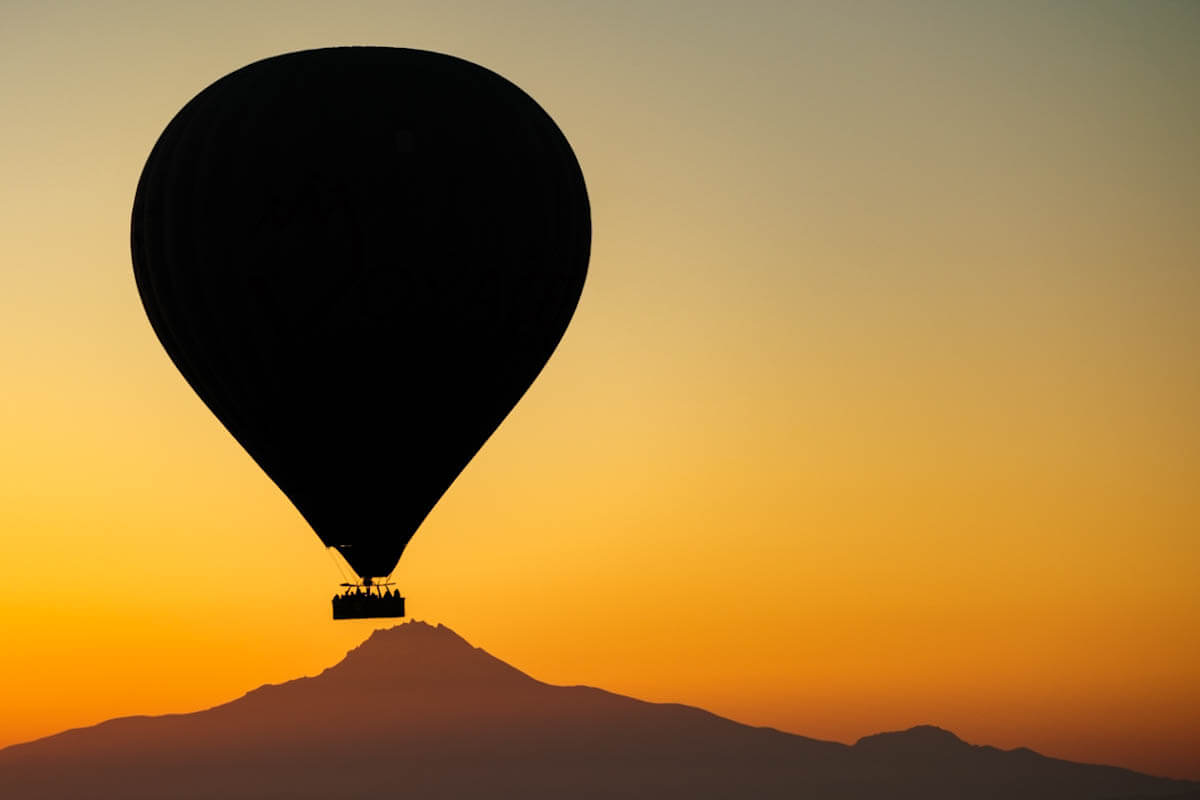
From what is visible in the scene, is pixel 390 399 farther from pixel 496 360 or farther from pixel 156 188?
pixel 156 188

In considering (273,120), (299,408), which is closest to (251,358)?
(299,408)

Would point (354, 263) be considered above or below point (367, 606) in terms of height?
above

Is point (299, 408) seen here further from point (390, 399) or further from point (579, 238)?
point (579, 238)

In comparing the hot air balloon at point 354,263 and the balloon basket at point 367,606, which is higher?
the hot air balloon at point 354,263

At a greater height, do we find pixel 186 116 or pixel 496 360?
pixel 186 116

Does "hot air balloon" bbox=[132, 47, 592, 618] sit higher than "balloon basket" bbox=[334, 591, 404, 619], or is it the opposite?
"hot air balloon" bbox=[132, 47, 592, 618]

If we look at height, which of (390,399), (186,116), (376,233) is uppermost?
(186,116)
